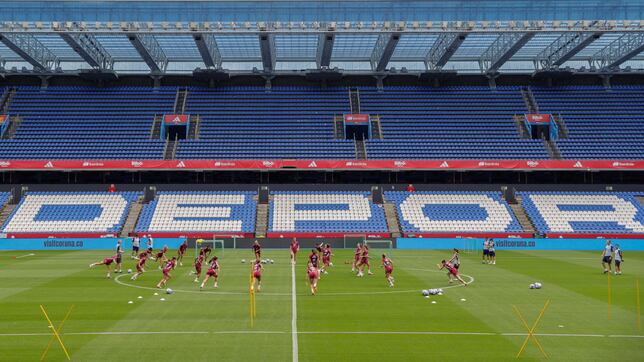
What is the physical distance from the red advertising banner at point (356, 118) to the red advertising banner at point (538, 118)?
18.4m

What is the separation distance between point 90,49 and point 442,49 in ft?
124

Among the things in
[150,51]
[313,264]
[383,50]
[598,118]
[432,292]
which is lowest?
[432,292]

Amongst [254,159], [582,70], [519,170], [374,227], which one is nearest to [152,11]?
[254,159]

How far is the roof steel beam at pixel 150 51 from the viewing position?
5792 centimetres

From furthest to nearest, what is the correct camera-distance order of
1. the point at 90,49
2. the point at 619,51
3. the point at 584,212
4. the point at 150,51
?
the point at 619,51 → the point at 90,49 → the point at 150,51 → the point at 584,212

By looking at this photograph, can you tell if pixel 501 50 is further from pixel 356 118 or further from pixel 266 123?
pixel 266 123

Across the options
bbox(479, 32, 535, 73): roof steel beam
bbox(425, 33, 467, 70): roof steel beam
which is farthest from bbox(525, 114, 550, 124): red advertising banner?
bbox(425, 33, 467, 70): roof steel beam

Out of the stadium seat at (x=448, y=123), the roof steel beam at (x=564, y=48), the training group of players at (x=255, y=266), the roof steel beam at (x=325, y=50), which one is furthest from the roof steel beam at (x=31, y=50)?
the roof steel beam at (x=564, y=48)

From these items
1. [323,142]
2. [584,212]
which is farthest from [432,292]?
[323,142]

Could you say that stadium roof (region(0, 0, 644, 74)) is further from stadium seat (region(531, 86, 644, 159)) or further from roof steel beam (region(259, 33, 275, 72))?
stadium seat (region(531, 86, 644, 159))

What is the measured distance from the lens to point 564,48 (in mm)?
63969

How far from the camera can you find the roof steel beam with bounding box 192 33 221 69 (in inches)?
2296

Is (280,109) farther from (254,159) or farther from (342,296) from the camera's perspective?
(342,296)

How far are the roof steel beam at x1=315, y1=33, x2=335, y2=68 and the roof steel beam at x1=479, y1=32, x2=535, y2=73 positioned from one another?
57.6ft
